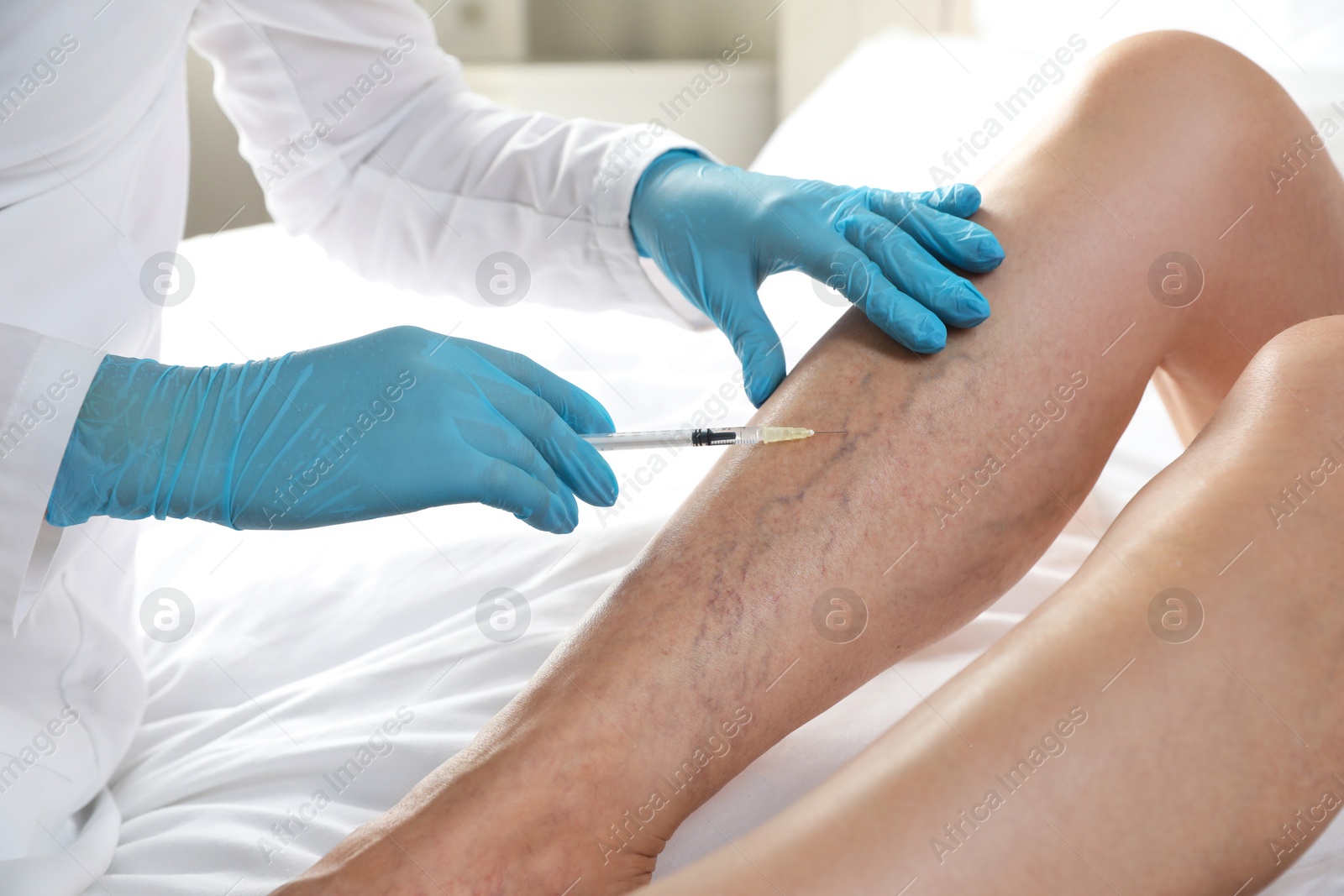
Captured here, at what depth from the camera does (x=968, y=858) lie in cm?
58

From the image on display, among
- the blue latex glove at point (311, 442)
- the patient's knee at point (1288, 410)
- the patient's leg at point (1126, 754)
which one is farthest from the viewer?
the blue latex glove at point (311, 442)

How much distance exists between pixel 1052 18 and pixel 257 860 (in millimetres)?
2239

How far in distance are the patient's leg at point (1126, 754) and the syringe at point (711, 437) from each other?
28 centimetres

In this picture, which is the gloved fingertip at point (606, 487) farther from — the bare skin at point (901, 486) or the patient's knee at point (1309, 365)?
the patient's knee at point (1309, 365)

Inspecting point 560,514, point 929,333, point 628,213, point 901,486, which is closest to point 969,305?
point 929,333

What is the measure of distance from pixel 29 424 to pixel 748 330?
0.67 meters

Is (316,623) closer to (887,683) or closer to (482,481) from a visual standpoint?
(482,481)

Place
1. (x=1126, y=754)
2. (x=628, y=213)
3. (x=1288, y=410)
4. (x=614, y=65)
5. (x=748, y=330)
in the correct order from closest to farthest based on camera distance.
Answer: (x=1126, y=754) → (x=1288, y=410) → (x=748, y=330) → (x=628, y=213) → (x=614, y=65)

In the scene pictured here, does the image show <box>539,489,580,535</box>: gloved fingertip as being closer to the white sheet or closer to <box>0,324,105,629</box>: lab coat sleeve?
the white sheet

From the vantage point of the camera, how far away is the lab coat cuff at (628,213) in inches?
49.1

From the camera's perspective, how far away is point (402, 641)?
Result: 42.9 inches

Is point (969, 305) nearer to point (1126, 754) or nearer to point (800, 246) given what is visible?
point (800, 246)

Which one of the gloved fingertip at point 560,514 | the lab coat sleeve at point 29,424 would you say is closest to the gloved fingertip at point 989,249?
the gloved fingertip at point 560,514

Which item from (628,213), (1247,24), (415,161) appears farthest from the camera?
(1247,24)
